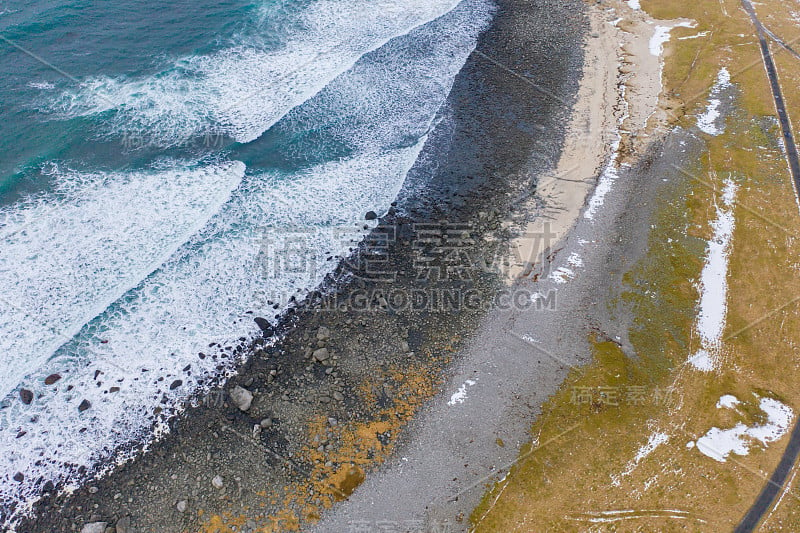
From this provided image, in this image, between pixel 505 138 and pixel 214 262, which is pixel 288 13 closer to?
pixel 505 138

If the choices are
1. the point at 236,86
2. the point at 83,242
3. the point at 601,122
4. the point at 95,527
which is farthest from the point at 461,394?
the point at 236,86

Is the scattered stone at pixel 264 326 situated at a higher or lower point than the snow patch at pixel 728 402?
lower

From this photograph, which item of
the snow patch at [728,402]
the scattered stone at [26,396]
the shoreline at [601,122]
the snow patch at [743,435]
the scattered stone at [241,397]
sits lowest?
the scattered stone at [26,396]

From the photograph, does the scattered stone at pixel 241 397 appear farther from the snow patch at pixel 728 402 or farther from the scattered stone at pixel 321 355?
the snow patch at pixel 728 402

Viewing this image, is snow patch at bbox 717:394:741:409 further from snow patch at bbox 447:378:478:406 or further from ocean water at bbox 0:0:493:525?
ocean water at bbox 0:0:493:525

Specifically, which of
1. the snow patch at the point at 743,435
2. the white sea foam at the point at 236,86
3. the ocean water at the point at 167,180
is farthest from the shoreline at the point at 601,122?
the white sea foam at the point at 236,86

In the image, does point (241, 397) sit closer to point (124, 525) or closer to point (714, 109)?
point (124, 525)

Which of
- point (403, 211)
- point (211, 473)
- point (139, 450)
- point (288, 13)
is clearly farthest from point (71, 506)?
point (288, 13)
